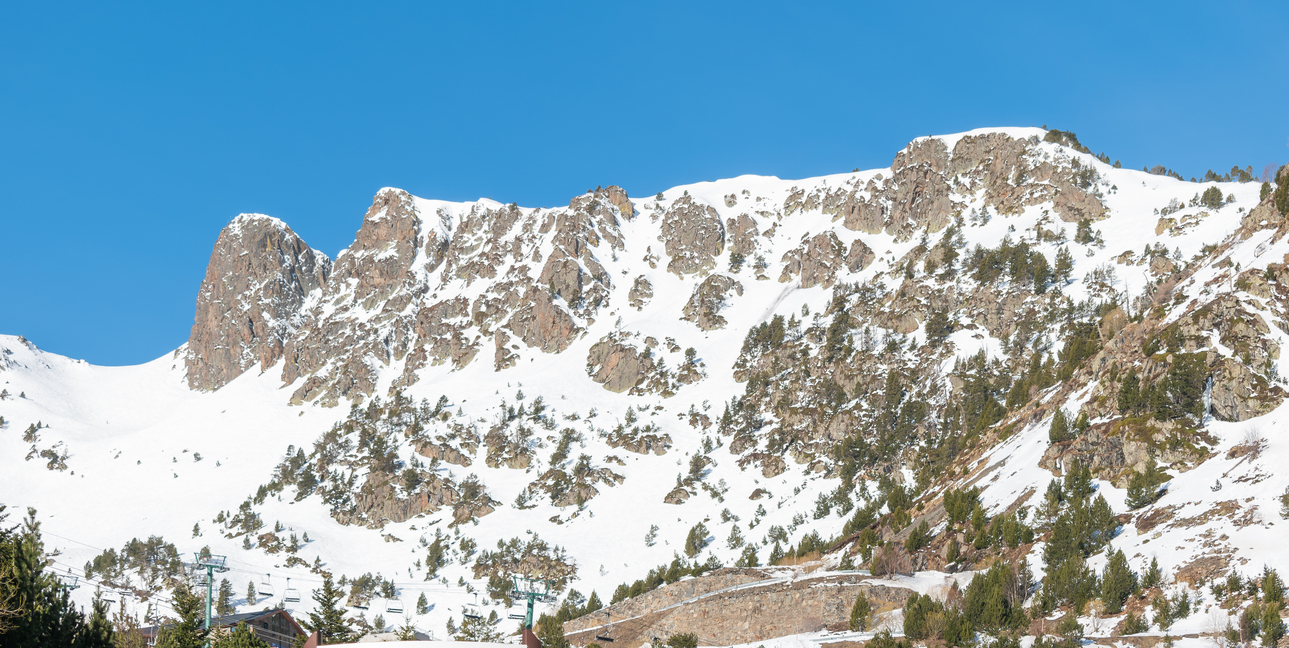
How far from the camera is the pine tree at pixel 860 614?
166 feet

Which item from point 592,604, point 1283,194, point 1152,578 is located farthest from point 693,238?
point 1152,578

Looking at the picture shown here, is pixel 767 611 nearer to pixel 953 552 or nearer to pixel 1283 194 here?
pixel 953 552

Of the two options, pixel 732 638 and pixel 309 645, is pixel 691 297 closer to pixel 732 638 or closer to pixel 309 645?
pixel 732 638

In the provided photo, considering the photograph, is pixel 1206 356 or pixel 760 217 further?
pixel 760 217

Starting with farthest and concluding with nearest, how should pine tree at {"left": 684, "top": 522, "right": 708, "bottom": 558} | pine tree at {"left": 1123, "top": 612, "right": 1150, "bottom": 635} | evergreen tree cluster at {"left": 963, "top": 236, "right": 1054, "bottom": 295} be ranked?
evergreen tree cluster at {"left": 963, "top": 236, "right": 1054, "bottom": 295} < pine tree at {"left": 684, "top": 522, "right": 708, "bottom": 558} < pine tree at {"left": 1123, "top": 612, "right": 1150, "bottom": 635}

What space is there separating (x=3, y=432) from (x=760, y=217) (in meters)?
134

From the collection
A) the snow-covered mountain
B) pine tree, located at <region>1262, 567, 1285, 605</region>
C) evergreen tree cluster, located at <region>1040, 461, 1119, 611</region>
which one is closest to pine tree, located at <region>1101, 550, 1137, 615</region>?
evergreen tree cluster, located at <region>1040, 461, 1119, 611</region>

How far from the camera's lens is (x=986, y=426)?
282 feet

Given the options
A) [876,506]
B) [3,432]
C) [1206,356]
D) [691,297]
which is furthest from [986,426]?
[3,432]

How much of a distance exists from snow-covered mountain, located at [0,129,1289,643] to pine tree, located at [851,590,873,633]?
187 inches

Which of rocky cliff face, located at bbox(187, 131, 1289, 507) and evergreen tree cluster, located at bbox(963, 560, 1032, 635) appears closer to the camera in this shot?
evergreen tree cluster, located at bbox(963, 560, 1032, 635)

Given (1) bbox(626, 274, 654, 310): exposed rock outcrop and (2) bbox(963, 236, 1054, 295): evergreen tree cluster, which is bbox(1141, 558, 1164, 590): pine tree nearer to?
(2) bbox(963, 236, 1054, 295): evergreen tree cluster

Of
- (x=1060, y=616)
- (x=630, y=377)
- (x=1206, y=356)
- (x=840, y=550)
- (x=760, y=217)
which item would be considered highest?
(x=760, y=217)

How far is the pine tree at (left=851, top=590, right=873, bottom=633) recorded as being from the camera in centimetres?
5047
